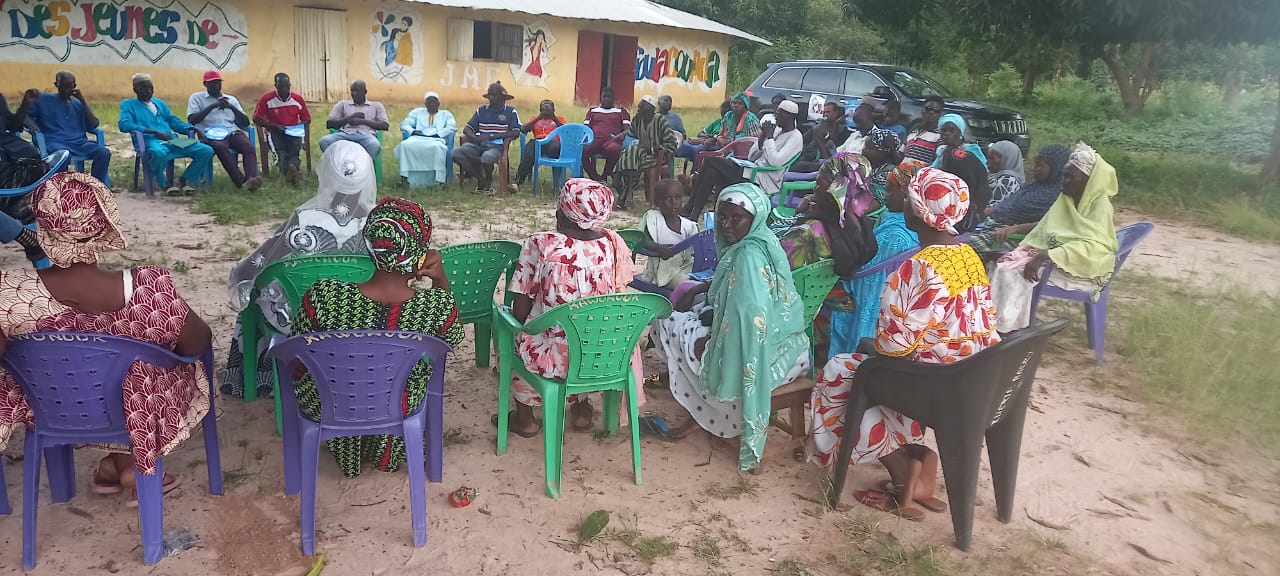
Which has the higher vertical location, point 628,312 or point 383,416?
point 628,312

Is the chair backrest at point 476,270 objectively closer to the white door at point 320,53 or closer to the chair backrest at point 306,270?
the chair backrest at point 306,270

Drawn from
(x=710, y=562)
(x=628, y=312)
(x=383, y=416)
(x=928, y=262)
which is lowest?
(x=710, y=562)

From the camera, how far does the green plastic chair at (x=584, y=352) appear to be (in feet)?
10.1

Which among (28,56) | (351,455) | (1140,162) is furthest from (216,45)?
(1140,162)

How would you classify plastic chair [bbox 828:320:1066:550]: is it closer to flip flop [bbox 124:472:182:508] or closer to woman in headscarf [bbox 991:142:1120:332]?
woman in headscarf [bbox 991:142:1120:332]

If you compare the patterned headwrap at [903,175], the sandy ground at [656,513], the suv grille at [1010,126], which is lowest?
the sandy ground at [656,513]

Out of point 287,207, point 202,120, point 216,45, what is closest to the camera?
point 287,207

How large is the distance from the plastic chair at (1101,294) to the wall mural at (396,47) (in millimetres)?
14699

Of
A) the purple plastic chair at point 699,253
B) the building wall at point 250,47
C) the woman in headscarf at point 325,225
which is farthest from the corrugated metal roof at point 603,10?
the woman in headscarf at point 325,225

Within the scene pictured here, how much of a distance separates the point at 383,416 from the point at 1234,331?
5979 mm

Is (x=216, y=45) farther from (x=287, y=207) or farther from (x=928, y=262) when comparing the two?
(x=928, y=262)

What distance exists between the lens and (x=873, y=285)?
4305 mm

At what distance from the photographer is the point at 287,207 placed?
8.05 metres

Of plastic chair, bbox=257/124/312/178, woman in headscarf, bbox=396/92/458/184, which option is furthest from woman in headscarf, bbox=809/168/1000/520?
plastic chair, bbox=257/124/312/178
